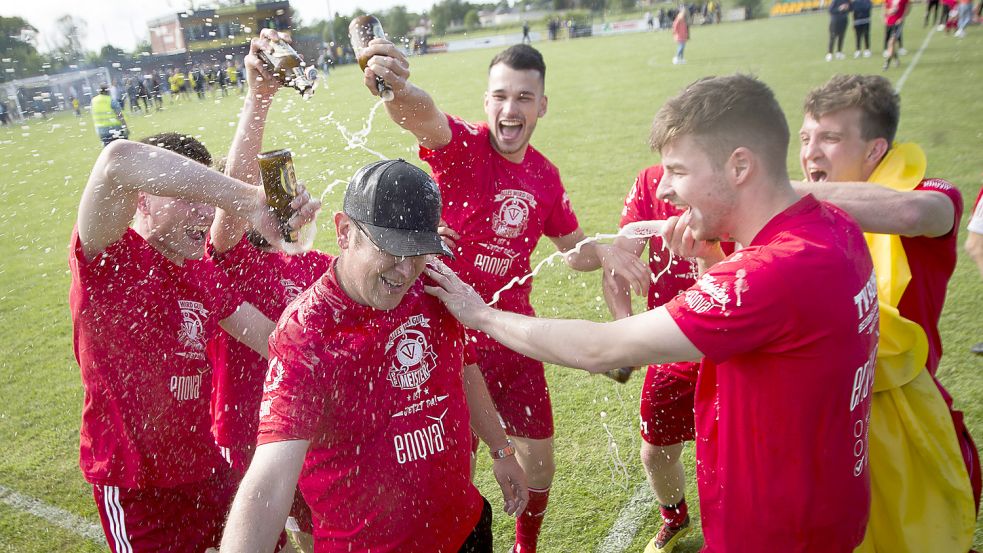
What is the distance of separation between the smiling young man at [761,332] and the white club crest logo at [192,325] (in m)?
1.44

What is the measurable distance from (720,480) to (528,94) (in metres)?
2.71

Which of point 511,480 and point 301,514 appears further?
point 301,514

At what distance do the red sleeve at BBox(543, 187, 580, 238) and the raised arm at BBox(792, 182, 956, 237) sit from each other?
171 centimetres

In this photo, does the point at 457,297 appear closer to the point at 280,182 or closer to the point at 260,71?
the point at 280,182

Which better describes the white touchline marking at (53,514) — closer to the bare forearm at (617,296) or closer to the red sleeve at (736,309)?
the bare forearm at (617,296)

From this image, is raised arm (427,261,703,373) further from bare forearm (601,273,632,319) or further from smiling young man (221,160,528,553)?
bare forearm (601,273,632,319)

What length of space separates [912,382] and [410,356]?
2032mm

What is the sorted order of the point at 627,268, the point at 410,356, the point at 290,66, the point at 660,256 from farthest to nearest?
the point at 660,256
the point at 627,268
the point at 290,66
the point at 410,356

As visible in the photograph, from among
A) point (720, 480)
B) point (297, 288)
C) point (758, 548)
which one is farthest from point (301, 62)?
point (758, 548)

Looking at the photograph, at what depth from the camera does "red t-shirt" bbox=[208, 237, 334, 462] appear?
3203mm

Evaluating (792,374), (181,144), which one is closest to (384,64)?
(181,144)

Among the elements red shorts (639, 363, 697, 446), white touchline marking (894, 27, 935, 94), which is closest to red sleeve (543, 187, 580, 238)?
red shorts (639, 363, 697, 446)

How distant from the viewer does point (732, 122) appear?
7.19 feet

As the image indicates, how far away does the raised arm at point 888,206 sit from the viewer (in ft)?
8.96
